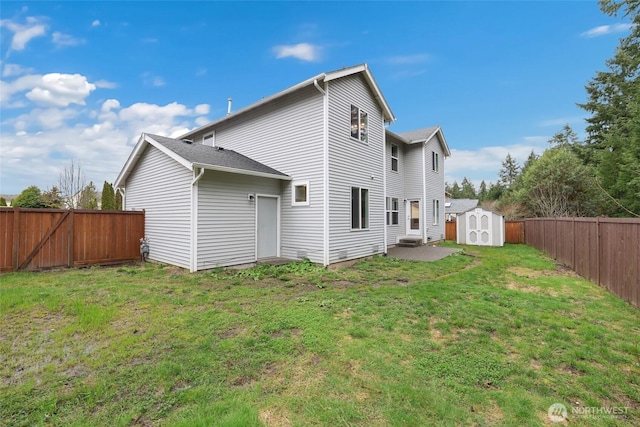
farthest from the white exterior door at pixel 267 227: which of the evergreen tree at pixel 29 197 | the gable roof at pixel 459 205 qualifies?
the gable roof at pixel 459 205

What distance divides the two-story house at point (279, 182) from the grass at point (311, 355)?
273 cm

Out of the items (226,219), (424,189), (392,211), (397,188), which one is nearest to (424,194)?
(424,189)

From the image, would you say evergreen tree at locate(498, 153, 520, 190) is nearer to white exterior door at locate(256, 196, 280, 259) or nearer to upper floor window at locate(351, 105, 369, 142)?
upper floor window at locate(351, 105, 369, 142)

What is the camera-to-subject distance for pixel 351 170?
9977 millimetres

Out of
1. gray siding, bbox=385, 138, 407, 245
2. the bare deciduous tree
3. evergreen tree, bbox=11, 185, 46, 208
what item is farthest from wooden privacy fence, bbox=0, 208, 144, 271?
the bare deciduous tree

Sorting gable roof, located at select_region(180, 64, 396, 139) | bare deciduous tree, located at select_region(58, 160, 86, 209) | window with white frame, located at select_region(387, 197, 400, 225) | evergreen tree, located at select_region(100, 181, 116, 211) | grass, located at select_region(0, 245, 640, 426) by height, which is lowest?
grass, located at select_region(0, 245, 640, 426)

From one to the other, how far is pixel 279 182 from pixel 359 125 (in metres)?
3.75

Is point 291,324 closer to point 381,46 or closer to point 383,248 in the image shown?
point 383,248

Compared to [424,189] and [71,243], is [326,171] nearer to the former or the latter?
[71,243]

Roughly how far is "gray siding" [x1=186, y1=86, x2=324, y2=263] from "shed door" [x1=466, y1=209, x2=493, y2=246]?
1168cm

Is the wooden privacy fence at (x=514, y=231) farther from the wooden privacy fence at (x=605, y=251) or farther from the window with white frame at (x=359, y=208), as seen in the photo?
the window with white frame at (x=359, y=208)

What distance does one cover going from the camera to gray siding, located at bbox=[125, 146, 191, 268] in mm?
8258

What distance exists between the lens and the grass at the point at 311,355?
2.35 metres

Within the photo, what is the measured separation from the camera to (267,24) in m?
12.4
